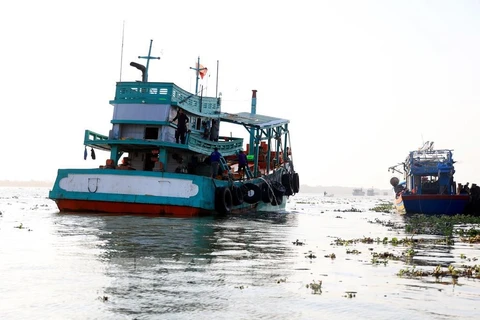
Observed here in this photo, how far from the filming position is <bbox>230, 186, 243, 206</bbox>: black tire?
97.2 feet

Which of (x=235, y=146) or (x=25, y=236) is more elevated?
(x=235, y=146)

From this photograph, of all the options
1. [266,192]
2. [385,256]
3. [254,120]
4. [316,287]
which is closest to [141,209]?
[266,192]

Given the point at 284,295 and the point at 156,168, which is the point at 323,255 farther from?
the point at 156,168

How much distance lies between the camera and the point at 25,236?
48.9 feet

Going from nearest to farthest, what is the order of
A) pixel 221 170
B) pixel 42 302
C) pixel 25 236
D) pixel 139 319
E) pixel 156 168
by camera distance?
pixel 139 319 → pixel 42 302 → pixel 25 236 → pixel 156 168 → pixel 221 170

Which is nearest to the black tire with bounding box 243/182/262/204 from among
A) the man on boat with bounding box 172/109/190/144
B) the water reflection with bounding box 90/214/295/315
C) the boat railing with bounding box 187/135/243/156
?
the boat railing with bounding box 187/135/243/156

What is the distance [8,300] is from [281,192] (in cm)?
3072

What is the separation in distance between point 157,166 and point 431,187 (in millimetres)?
25003

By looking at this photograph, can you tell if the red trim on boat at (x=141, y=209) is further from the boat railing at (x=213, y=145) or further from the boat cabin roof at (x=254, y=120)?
the boat cabin roof at (x=254, y=120)

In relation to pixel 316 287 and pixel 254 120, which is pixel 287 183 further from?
pixel 316 287

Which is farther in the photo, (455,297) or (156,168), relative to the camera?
(156,168)

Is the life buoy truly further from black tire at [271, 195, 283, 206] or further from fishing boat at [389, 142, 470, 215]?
fishing boat at [389, 142, 470, 215]

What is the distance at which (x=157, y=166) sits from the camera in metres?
27.8

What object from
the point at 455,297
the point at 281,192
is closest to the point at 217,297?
the point at 455,297
